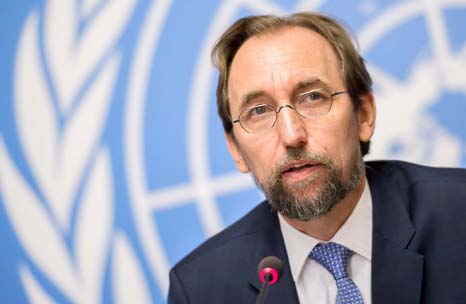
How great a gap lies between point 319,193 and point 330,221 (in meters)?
0.20

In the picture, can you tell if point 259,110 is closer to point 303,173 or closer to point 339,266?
point 303,173

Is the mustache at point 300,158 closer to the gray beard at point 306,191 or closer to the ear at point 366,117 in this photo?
the gray beard at point 306,191

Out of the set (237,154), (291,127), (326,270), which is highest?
(291,127)

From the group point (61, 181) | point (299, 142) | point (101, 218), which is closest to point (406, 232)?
point (299, 142)

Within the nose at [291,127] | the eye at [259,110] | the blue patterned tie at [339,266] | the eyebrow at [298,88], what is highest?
the eyebrow at [298,88]

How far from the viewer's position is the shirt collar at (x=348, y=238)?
7.19 feet

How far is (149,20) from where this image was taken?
9.64 ft

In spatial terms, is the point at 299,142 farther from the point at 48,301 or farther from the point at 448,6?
the point at 48,301

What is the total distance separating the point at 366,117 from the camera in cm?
238

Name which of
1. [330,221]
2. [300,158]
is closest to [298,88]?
[300,158]

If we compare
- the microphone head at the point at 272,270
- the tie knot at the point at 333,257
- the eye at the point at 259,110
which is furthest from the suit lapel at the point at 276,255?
the eye at the point at 259,110

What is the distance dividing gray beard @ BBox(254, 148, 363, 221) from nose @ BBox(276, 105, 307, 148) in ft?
0.11

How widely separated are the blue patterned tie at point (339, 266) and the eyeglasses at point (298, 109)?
483mm

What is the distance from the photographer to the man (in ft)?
6.81
